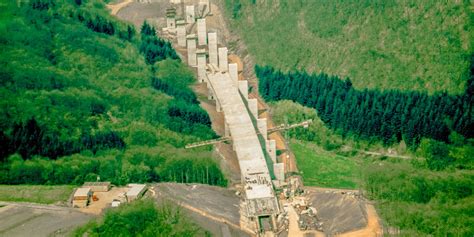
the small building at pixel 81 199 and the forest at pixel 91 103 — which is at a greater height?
the forest at pixel 91 103

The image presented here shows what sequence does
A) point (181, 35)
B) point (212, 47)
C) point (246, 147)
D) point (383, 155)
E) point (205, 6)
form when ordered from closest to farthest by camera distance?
point (246, 147) → point (383, 155) → point (212, 47) → point (181, 35) → point (205, 6)

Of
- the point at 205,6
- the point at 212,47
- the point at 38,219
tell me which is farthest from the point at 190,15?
the point at 38,219

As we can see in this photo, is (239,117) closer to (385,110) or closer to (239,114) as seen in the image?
(239,114)

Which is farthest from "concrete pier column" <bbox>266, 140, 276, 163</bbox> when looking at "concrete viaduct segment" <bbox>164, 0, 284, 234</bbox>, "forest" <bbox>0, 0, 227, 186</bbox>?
"forest" <bbox>0, 0, 227, 186</bbox>

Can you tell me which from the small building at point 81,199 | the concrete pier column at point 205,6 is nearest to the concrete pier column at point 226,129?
the small building at point 81,199

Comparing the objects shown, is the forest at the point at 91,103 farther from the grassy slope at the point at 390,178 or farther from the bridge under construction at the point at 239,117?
the grassy slope at the point at 390,178

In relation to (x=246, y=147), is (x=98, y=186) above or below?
below
